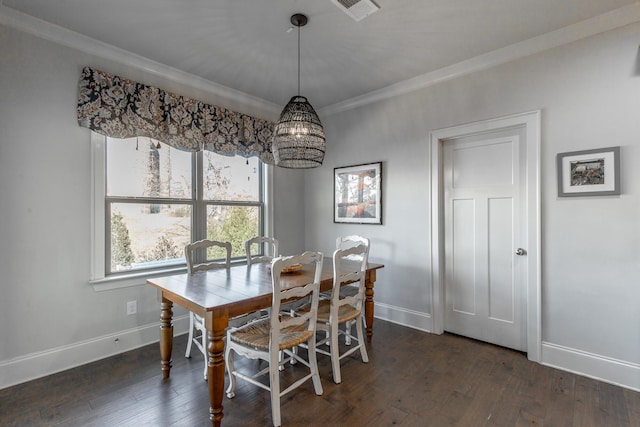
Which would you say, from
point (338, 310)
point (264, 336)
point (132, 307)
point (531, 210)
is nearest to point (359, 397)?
point (338, 310)

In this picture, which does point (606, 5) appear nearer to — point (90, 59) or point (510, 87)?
point (510, 87)

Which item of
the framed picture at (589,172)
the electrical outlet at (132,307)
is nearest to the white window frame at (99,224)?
the electrical outlet at (132,307)

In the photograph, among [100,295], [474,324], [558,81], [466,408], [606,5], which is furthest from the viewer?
[474,324]

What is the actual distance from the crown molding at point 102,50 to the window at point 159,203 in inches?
27.7

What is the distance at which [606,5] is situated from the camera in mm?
2139

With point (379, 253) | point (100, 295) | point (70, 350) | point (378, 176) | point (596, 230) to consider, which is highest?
point (378, 176)

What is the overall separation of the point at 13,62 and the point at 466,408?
4075mm

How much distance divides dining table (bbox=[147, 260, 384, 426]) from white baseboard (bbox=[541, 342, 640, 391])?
1.60 metres

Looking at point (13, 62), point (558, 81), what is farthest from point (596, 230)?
point (13, 62)

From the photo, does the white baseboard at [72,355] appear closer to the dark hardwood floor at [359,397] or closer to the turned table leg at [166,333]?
the dark hardwood floor at [359,397]

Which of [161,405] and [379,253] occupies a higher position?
[379,253]

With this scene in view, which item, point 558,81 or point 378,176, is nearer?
point 558,81

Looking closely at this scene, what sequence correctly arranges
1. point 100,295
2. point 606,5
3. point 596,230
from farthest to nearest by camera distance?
point 100,295
point 596,230
point 606,5

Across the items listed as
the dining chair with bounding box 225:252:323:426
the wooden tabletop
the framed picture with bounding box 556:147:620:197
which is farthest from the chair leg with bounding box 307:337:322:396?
the framed picture with bounding box 556:147:620:197
